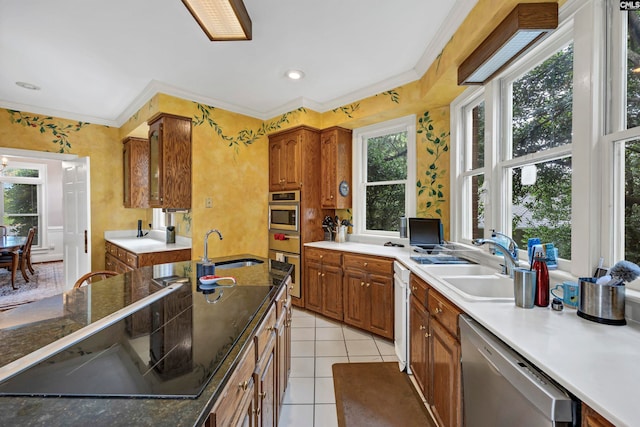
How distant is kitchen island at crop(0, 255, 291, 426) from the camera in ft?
2.07

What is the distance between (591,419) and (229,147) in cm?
Result: 379

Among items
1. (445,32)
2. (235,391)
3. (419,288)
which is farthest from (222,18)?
(419,288)

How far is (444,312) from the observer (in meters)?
1.61

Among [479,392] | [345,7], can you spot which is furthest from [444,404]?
[345,7]

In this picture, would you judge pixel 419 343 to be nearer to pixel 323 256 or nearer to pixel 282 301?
pixel 282 301

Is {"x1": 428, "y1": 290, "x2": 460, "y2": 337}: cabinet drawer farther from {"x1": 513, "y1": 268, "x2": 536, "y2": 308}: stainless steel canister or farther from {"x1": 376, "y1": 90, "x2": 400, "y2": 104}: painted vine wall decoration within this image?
{"x1": 376, "y1": 90, "x2": 400, "y2": 104}: painted vine wall decoration

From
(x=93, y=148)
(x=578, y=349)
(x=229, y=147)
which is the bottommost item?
(x=578, y=349)

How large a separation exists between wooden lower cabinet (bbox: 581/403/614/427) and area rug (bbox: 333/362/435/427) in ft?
4.09

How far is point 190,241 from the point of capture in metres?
3.45

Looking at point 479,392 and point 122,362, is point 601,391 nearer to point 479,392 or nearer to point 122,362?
point 479,392

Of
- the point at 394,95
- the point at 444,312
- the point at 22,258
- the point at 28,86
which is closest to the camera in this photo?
→ the point at 444,312

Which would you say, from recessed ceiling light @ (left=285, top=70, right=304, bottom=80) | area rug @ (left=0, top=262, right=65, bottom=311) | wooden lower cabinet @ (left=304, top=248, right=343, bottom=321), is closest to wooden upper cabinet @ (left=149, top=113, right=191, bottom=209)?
recessed ceiling light @ (left=285, top=70, right=304, bottom=80)

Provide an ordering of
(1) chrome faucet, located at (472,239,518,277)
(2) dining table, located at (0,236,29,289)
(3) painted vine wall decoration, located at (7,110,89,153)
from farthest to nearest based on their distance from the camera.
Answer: (2) dining table, located at (0,236,29,289), (3) painted vine wall decoration, located at (7,110,89,153), (1) chrome faucet, located at (472,239,518,277)

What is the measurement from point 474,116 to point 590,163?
1434mm
